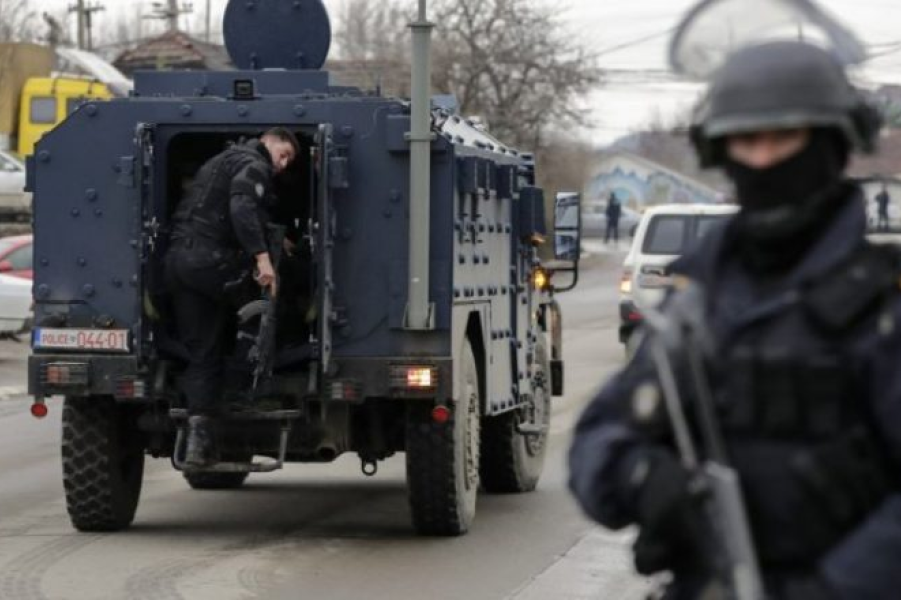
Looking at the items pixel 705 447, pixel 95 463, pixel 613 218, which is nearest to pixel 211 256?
pixel 95 463

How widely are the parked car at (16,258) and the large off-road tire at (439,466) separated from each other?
16.9m

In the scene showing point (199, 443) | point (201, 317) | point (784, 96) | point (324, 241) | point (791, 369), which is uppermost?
point (784, 96)

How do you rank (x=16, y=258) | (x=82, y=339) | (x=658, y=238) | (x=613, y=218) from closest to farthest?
(x=82, y=339) < (x=658, y=238) < (x=16, y=258) < (x=613, y=218)

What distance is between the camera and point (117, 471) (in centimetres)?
1211

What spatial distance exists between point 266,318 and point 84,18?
76.8m

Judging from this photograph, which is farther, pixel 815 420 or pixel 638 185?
pixel 638 185

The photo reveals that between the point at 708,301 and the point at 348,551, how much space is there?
8.00 m

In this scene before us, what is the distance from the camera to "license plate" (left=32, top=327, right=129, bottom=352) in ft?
38.9

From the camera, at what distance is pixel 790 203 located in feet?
12.4

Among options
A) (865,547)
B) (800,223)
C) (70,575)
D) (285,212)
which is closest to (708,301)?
(800,223)

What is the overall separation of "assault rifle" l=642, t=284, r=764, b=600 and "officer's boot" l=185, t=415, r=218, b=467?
7889mm

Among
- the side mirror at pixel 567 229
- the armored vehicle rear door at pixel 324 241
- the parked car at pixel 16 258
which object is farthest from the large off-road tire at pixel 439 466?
the parked car at pixel 16 258

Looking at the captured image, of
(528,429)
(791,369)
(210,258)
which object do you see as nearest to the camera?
(791,369)

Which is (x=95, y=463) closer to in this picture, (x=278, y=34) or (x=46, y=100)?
(x=278, y=34)
